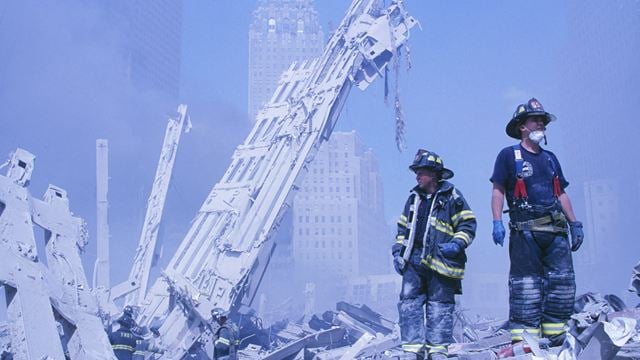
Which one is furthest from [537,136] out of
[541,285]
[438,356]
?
[438,356]

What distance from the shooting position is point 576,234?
377cm

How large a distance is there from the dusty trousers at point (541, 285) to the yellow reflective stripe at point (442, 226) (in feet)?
1.53

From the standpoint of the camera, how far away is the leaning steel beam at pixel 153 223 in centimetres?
1073

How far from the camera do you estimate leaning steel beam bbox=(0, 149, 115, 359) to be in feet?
12.6

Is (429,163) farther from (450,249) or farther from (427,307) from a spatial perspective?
(427,307)

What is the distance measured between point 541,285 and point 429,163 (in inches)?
42.8

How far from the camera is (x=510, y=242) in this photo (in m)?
3.84

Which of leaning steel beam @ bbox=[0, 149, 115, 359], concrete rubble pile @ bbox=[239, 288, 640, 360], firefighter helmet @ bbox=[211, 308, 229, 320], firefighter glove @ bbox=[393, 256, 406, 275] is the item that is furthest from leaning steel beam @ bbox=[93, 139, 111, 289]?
firefighter glove @ bbox=[393, 256, 406, 275]

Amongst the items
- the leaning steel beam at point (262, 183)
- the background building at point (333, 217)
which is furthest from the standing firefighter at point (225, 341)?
the background building at point (333, 217)

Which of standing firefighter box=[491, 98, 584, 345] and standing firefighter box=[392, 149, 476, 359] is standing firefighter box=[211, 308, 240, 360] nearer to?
standing firefighter box=[392, 149, 476, 359]

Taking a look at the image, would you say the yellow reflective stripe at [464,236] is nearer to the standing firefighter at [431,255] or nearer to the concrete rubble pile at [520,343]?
the standing firefighter at [431,255]

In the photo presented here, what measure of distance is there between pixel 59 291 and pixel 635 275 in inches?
171

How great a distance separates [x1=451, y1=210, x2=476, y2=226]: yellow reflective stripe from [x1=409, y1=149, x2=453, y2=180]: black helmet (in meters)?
0.30

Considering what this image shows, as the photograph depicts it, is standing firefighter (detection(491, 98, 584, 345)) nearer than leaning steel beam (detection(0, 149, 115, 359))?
Yes
